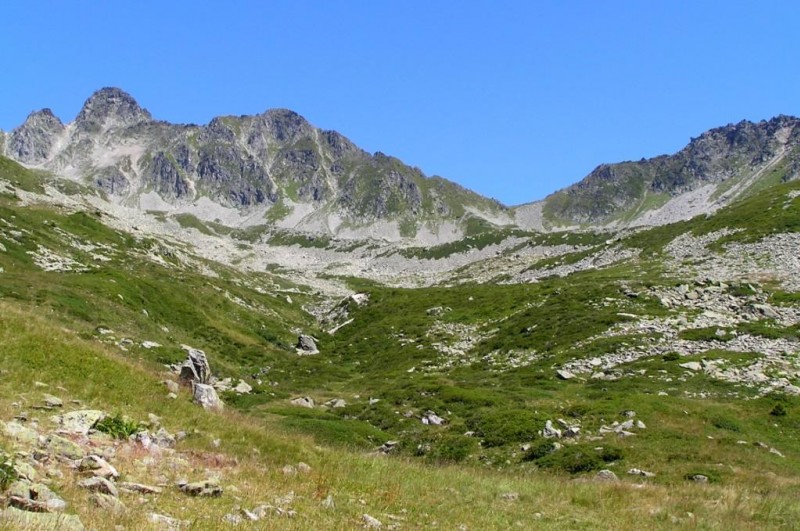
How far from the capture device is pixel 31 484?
8.60m

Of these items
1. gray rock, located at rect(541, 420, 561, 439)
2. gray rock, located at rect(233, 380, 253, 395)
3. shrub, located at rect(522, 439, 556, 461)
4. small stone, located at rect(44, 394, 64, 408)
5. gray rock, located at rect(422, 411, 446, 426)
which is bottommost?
gray rock, located at rect(422, 411, 446, 426)

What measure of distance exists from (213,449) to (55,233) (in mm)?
71430

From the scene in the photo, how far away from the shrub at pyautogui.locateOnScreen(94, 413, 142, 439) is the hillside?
0.35 feet

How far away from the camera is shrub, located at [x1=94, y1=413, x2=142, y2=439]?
13508 millimetres

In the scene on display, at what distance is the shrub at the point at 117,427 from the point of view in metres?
13.5

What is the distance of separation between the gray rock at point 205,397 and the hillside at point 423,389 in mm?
626

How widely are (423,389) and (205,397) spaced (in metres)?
24.4

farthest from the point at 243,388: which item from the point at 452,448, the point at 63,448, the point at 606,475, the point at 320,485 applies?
the point at 63,448

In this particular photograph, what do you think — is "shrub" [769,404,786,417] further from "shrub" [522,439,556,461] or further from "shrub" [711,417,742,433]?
"shrub" [522,439,556,461]

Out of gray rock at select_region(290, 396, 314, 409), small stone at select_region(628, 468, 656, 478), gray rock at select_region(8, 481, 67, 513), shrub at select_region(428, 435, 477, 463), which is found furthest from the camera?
gray rock at select_region(290, 396, 314, 409)

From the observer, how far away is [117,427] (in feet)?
45.1

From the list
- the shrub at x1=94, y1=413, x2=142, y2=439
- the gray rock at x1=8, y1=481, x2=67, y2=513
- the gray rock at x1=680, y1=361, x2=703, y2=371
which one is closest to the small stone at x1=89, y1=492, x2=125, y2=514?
the gray rock at x1=8, y1=481, x2=67, y2=513

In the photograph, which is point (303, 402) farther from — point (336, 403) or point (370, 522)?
point (370, 522)

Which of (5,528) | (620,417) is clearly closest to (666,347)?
(620,417)
